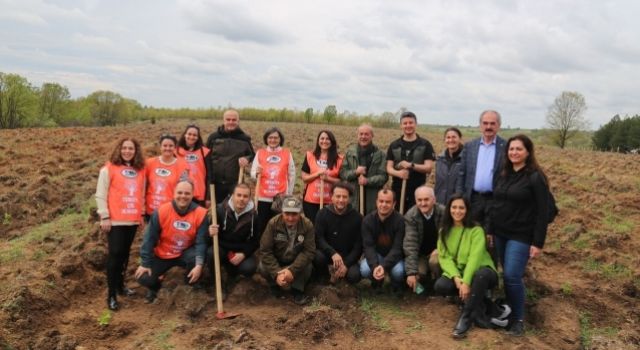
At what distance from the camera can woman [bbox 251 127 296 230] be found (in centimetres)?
646

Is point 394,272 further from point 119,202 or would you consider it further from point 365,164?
point 119,202

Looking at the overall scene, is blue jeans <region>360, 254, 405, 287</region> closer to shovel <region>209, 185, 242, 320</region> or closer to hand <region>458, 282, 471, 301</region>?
hand <region>458, 282, 471, 301</region>

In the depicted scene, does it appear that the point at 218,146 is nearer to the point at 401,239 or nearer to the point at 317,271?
the point at 317,271

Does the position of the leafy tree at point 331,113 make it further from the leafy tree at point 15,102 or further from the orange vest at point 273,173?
the orange vest at point 273,173

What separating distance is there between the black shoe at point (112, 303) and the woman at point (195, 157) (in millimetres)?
1557

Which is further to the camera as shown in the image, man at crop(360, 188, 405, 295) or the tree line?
the tree line

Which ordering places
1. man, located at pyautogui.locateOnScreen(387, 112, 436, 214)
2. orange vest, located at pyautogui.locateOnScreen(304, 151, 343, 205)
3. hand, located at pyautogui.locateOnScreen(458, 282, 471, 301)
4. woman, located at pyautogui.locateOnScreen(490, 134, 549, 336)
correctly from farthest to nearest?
orange vest, located at pyautogui.locateOnScreen(304, 151, 343, 205)
man, located at pyautogui.locateOnScreen(387, 112, 436, 214)
hand, located at pyautogui.locateOnScreen(458, 282, 471, 301)
woman, located at pyautogui.locateOnScreen(490, 134, 549, 336)

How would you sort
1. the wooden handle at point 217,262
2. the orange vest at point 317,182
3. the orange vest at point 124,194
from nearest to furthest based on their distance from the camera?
the wooden handle at point 217,262, the orange vest at point 124,194, the orange vest at point 317,182

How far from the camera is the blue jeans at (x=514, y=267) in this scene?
4766 millimetres

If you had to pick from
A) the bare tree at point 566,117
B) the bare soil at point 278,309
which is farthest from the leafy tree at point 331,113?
the bare soil at point 278,309

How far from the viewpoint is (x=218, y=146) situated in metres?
6.59

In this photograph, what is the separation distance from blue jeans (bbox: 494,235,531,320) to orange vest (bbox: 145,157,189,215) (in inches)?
151

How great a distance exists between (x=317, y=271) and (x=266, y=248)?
2.73ft

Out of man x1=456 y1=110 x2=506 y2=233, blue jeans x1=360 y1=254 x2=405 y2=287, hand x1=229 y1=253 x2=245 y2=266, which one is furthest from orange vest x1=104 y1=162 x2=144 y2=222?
man x1=456 y1=110 x2=506 y2=233
